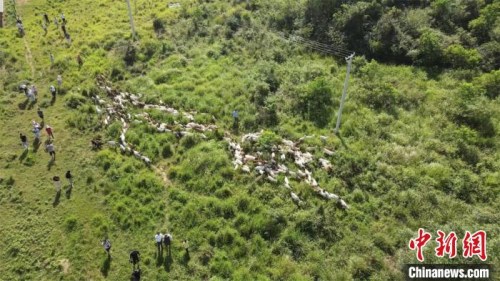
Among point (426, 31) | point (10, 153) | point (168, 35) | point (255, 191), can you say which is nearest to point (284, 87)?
point (255, 191)

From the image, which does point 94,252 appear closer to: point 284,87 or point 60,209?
point 60,209

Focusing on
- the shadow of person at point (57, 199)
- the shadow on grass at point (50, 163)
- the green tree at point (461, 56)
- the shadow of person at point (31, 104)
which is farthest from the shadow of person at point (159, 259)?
the green tree at point (461, 56)

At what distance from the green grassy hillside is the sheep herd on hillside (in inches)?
9.5

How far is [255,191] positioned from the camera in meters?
23.4

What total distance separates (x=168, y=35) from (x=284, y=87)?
48.7ft

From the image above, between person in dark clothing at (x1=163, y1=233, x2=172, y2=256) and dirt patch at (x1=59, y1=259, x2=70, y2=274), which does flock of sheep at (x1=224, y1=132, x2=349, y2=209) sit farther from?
dirt patch at (x1=59, y1=259, x2=70, y2=274)

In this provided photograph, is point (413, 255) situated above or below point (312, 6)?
below

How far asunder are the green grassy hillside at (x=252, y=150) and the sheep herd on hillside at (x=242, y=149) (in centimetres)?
24

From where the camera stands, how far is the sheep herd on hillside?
24125 mm

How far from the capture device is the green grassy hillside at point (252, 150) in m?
20.9

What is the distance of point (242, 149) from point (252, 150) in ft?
2.26

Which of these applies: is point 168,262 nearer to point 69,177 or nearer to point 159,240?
point 159,240

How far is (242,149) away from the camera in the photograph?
86.2 feet

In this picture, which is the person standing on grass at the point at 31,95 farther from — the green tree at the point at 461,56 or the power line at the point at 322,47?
the green tree at the point at 461,56
